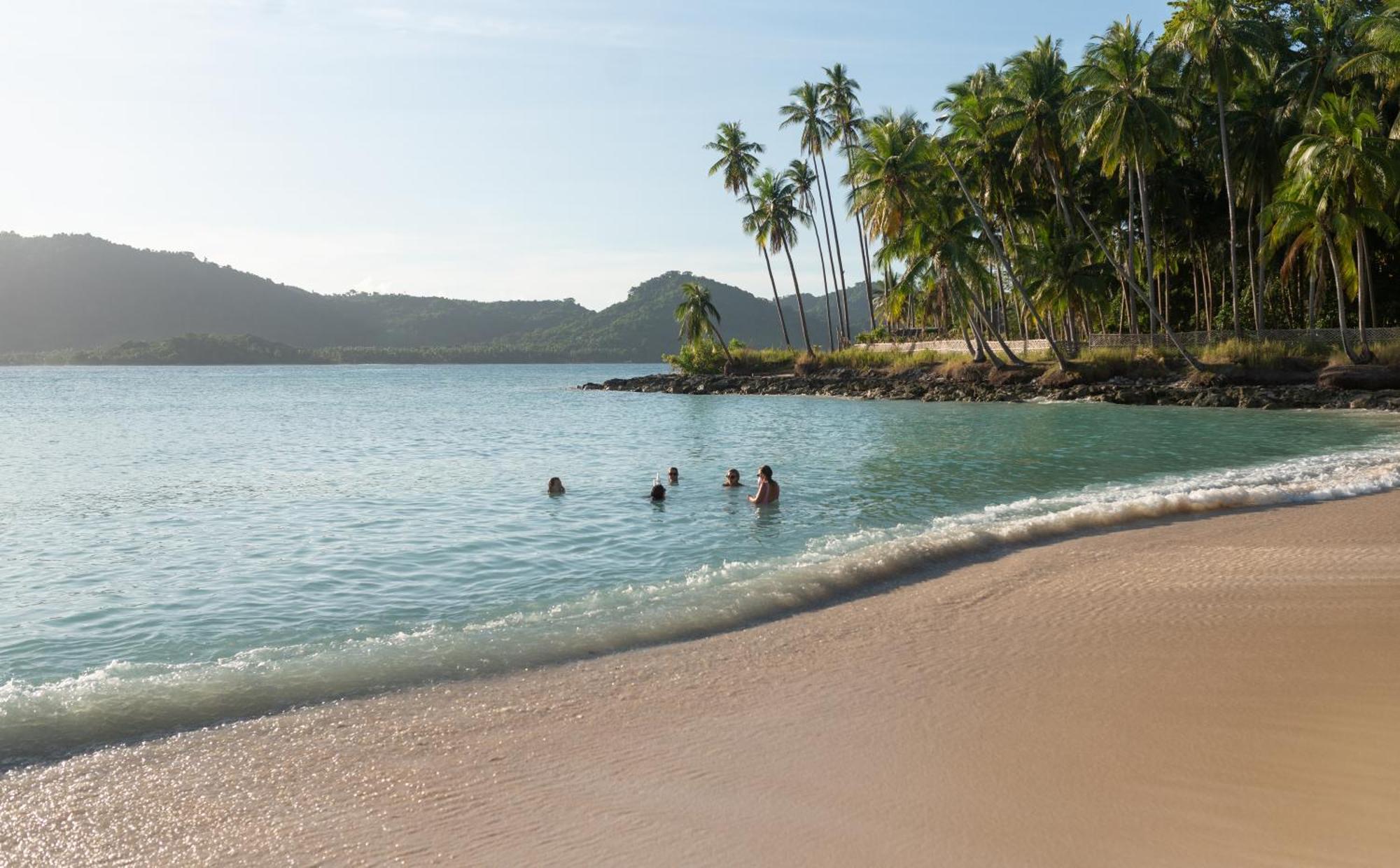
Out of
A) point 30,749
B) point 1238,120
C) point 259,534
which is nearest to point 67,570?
point 259,534

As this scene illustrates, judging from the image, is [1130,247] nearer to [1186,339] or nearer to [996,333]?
[1186,339]

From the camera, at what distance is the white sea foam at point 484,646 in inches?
270

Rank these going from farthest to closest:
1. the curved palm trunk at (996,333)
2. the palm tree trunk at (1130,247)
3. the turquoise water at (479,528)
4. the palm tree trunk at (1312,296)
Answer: the curved palm trunk at (996,333) → the palm tree trunk at (1130,247) → the palm tree trunk at (1312,296) → the turquoise water at (479,528)

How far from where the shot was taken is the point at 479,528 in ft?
49.3

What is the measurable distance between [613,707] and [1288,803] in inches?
164

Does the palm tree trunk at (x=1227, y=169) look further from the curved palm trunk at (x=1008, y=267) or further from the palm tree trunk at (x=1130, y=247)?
the curved palm trunk at (x=1008, y=267)

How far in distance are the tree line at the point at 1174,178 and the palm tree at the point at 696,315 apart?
17.5 m

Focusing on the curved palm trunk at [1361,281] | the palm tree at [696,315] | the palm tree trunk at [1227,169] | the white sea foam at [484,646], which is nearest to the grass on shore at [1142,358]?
the curved palm trunk at [1361,281]

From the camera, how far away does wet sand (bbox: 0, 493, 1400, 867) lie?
4.57 meters

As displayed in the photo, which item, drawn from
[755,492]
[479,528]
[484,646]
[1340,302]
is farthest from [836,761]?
[1340,302]

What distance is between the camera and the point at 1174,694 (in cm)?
653

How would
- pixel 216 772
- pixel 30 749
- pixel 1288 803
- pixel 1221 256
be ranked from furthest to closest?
pixel 1221 256
pixel 30 749
pixel 216 772
pixel 1288 803

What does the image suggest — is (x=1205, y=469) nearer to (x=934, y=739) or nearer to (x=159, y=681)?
(x=934, y=739)

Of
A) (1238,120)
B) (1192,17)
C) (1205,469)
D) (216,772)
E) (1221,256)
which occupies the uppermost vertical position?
(1192,17)
